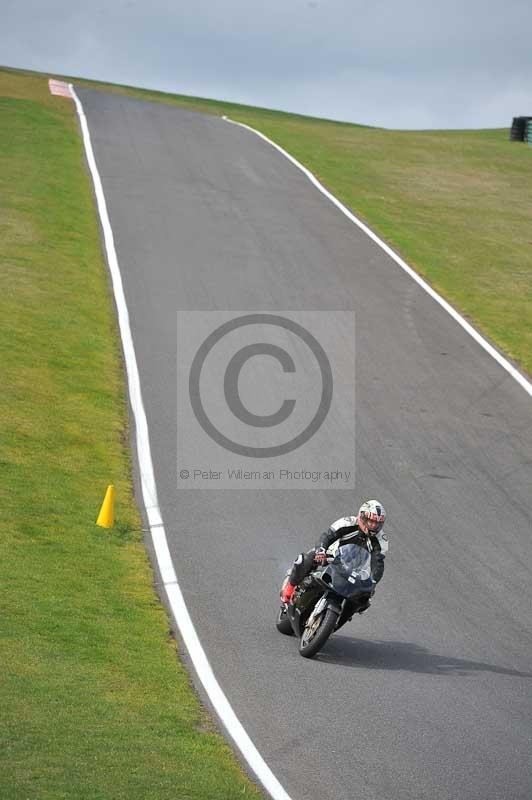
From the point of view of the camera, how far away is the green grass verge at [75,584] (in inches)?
318

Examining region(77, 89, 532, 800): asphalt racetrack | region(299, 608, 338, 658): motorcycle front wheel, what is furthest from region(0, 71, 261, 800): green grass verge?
region(299, 608, 338, 658): motorcycle front wheel

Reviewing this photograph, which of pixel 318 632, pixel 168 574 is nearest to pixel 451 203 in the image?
pixel 168 574

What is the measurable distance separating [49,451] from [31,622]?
6.40 meters

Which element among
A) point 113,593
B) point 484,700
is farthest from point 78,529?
point 484,700

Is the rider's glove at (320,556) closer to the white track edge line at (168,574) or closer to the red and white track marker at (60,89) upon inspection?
the white track edge line at (168,574)

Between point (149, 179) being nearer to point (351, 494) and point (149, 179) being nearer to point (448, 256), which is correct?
point (448, 256)

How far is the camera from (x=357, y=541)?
11.9 m

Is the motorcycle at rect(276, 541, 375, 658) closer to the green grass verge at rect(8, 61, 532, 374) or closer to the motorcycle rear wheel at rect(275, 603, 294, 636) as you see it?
the motorcycle rear wheel at rect(275, 603, 294, 636)

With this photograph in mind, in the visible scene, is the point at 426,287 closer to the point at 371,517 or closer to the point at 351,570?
the point at 371,517

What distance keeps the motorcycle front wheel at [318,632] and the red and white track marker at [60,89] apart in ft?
139

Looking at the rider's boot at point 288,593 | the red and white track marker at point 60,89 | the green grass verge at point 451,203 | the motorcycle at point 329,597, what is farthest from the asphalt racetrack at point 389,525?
the red and white track marker at point 60,89

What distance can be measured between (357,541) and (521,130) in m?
49.1

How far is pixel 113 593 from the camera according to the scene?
12.6 metres
